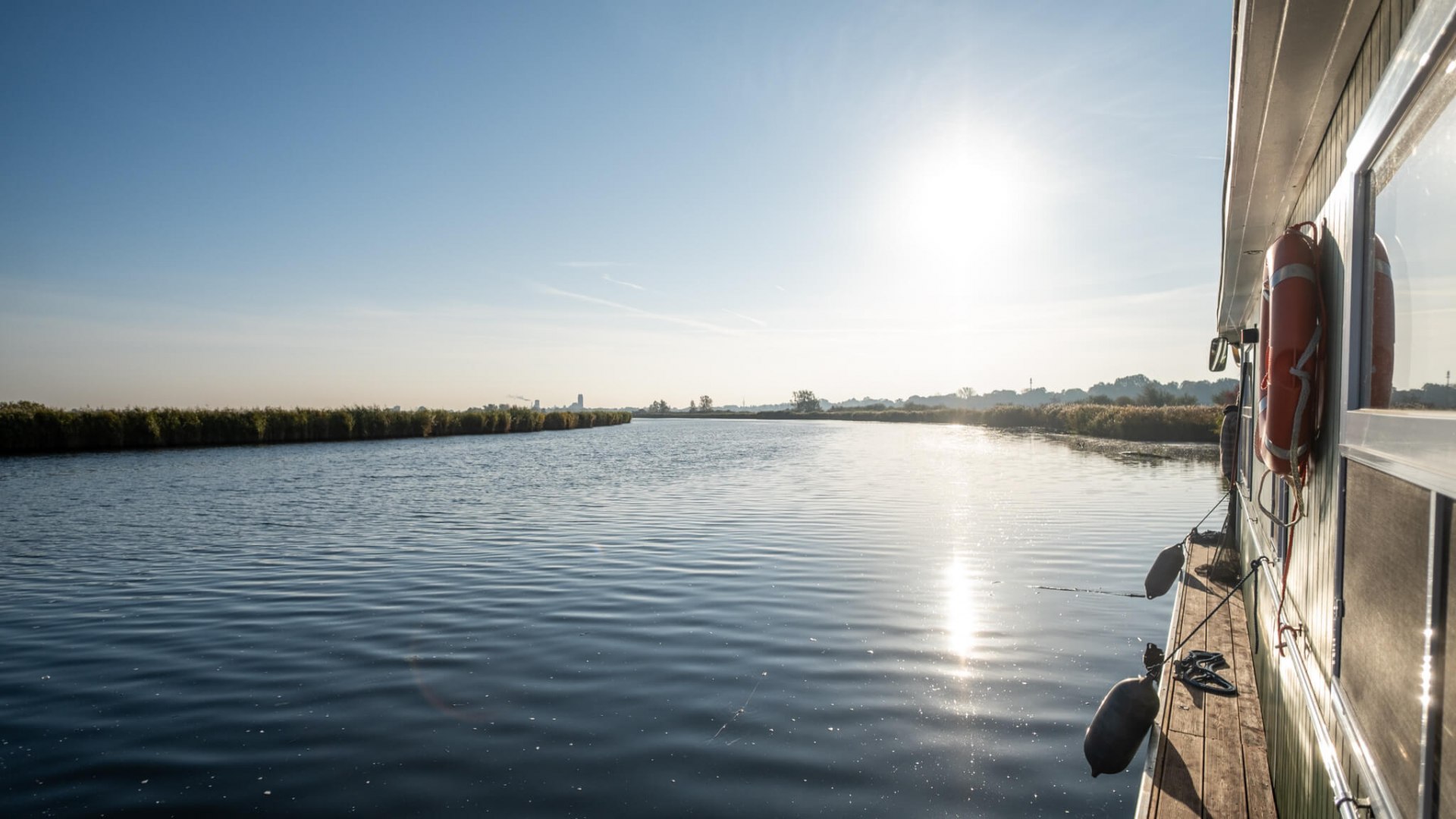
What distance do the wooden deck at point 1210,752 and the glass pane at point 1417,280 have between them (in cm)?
274

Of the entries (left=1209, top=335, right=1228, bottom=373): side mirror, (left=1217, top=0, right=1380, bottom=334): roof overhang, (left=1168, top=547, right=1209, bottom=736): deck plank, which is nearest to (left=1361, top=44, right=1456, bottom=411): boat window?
(left=1217, top=0, right=1380, bottom=334): roof overhang

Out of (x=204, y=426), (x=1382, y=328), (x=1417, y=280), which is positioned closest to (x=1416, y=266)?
(x=1417, y=280)

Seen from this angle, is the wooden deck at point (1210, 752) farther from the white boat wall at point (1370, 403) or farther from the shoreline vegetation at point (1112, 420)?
the shoreline vegetation at point (1112, 420)

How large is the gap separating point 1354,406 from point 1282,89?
72.0 inches

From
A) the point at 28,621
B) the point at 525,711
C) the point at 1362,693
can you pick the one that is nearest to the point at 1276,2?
the point at 1362,693

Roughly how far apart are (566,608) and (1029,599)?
5371 mm

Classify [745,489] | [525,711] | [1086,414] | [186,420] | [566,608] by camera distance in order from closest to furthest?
[525,711], [566,608], [745,489], [186,420], [1086,414]

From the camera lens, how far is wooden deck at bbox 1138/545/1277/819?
405 cm

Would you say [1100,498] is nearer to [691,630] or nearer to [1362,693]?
[691,630]

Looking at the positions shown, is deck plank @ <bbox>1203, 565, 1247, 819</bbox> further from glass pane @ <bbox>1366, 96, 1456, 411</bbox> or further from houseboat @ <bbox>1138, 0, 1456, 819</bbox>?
glass pane @ <bbox>1366, 96, 1456, 411</bbox>

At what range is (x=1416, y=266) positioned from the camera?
1809 millimetres

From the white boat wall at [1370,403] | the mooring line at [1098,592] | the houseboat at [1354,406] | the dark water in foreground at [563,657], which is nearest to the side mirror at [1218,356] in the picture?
the dark water in foreground at [563,657]

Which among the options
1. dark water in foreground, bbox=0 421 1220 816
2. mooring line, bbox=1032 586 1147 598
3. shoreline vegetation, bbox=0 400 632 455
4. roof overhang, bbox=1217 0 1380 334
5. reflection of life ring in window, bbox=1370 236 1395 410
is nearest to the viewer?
reflection of life ring in window, bbox=1370 236 1395 410

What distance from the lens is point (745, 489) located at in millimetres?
20531
